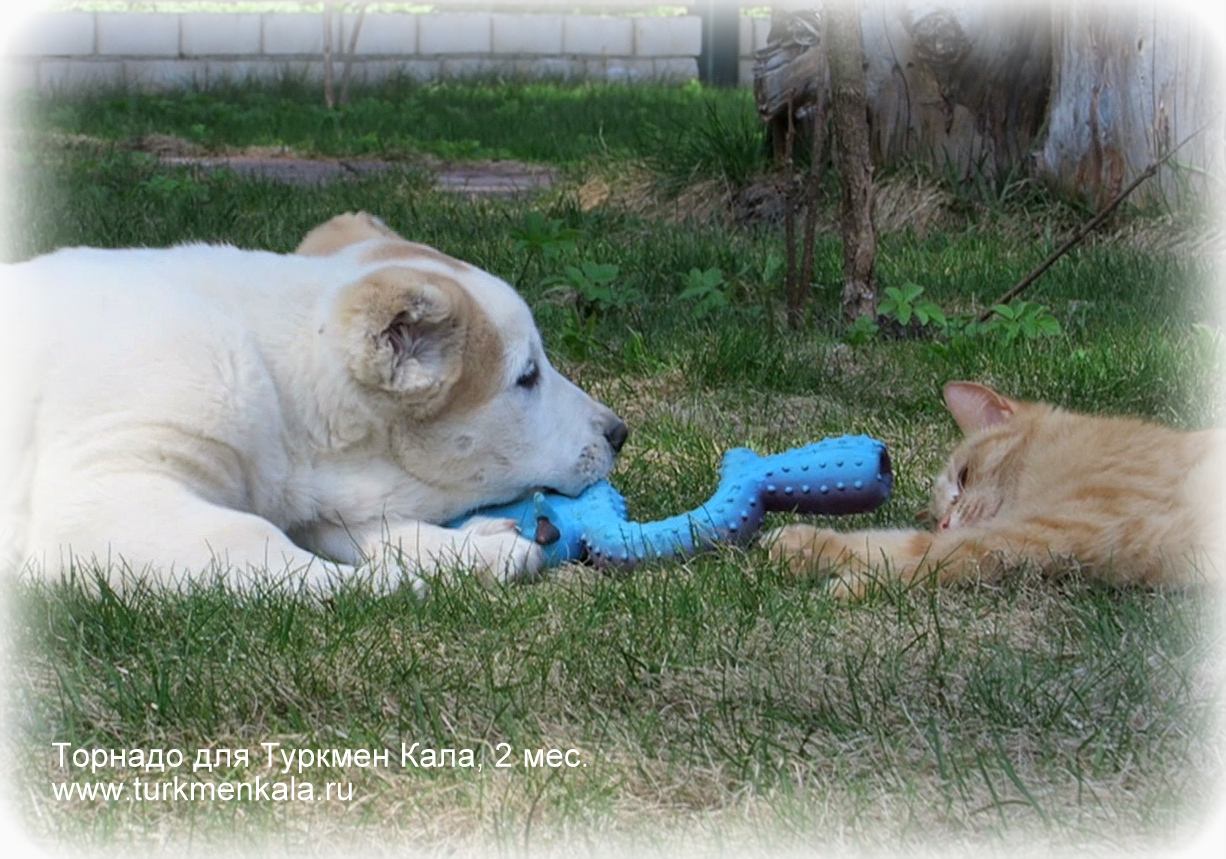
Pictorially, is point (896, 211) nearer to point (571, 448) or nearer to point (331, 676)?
point (571, 448)

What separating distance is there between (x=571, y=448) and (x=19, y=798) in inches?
61.5

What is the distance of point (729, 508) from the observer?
3363 mm

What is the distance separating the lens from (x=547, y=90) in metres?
15.1

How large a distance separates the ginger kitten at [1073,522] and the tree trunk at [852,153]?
6.32 feet

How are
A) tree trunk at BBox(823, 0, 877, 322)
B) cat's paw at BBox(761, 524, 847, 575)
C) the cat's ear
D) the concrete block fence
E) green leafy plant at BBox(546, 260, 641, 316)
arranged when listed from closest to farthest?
1. cat's paw at BBox(761, 524, 847, 575)
2. the cat's ear
3. tree trunk at BBox(823, 0, 877, 322)
4. green leafy plant at BBox(546, 260, 641, 316)
5. the concrete block fence

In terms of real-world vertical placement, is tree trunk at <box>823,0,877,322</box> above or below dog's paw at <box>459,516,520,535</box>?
above

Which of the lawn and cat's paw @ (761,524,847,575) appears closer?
the lawn

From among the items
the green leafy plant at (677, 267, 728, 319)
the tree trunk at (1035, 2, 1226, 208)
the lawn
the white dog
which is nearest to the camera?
the lawn

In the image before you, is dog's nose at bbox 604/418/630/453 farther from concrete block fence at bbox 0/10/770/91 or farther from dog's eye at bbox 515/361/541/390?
concrete block fence at bbox 0/10/770/91

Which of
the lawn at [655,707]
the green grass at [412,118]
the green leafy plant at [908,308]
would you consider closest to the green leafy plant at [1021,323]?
the green leafy plant at [908,308]

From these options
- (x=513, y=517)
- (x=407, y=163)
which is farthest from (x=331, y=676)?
(x=407, y=163)

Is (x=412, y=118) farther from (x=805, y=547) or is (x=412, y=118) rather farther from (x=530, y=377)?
(x=805, y=547)

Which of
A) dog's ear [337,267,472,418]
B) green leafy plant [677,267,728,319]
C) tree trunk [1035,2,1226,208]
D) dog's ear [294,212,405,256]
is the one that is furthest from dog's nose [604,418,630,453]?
tree trunk [1035,2,1226,208]

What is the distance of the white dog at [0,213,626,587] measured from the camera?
3078 millimetres
